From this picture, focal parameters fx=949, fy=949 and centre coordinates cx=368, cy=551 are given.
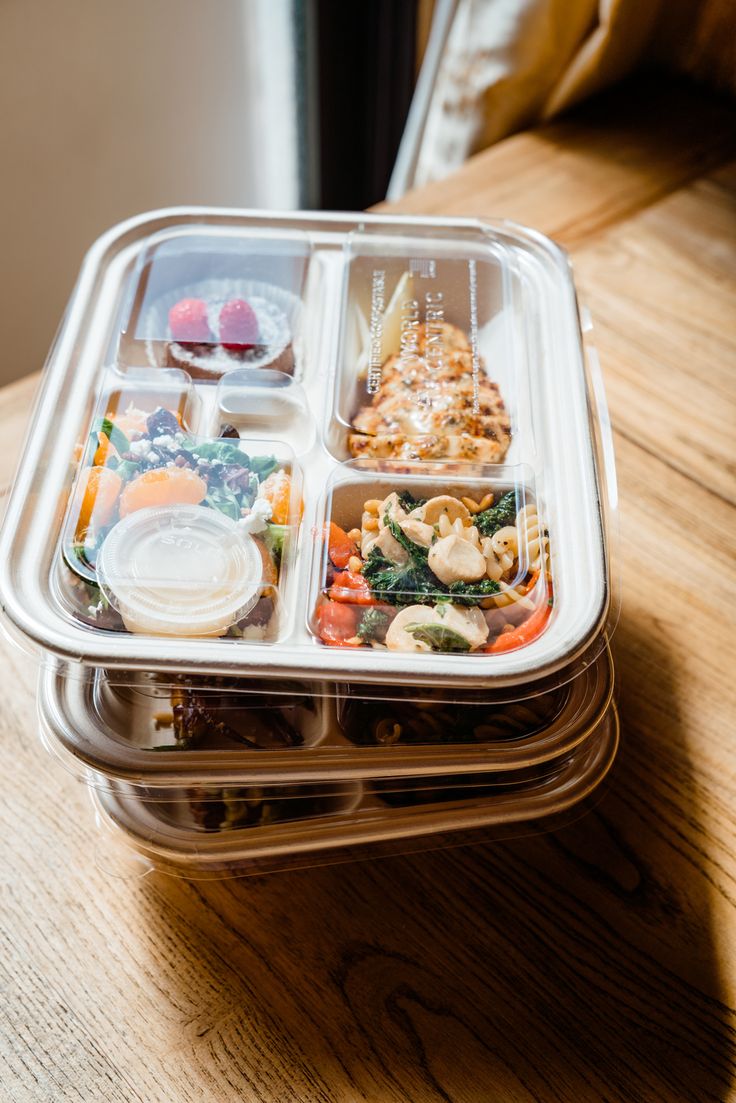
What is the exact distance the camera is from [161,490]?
0.92 metres

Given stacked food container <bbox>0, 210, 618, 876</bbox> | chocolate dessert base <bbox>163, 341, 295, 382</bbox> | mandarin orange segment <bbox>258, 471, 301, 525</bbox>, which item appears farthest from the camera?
chocolate dessert base <bbox>163, 341, 295, 382</bbox>

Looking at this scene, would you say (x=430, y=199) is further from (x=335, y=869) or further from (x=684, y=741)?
(x=335, y=869)

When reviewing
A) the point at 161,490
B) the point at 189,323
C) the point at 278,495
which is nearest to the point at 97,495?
the point at 161,490

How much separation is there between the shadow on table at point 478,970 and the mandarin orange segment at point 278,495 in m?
0.36

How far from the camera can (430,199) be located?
64.1 inches

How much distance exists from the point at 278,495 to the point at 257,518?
47mm

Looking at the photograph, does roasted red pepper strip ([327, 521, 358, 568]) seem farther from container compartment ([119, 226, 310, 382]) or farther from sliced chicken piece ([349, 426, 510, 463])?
container compartment ([119, 226, 310, 382])

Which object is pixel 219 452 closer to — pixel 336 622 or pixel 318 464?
pixel 318 464

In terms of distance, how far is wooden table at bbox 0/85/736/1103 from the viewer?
0.86m

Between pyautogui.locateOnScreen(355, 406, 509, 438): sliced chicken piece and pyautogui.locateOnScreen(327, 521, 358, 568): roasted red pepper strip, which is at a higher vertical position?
pyautogui.locateOnScreen(355, 406, 509, 438): sliced chicken piece

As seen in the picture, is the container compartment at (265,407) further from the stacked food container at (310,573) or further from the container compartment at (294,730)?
the container compartment at (294,730)

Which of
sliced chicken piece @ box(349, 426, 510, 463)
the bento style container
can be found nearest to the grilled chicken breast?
sliced chicken piece @ box(349, 426, 510, 463)

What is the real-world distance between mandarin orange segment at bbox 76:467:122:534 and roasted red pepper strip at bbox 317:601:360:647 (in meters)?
0.23

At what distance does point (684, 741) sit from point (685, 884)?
0.16 m
